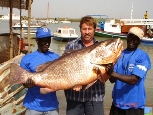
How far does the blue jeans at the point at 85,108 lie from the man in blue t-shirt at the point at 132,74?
284mm

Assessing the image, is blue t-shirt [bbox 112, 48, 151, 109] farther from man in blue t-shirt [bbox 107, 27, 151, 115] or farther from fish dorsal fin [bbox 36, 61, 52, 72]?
Result: fish dorsal fin [bbox 36, 61, 52, 72]

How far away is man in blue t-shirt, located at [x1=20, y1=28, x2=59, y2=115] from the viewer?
3.64 meters

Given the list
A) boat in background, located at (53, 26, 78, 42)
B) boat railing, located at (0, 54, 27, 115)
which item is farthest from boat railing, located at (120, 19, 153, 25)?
boat railing, located at (0, 54, 27, 115)

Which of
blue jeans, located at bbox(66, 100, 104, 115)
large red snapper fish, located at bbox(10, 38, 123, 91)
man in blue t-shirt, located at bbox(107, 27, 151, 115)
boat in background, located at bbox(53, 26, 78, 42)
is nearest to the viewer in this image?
large red snapper fish, located at bbox(10, 38, 123, 91)

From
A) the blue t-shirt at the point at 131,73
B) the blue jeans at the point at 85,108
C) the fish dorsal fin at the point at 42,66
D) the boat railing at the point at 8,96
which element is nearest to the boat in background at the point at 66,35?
the boat railing at the point at 8,96

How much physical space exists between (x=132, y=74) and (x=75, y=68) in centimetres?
78

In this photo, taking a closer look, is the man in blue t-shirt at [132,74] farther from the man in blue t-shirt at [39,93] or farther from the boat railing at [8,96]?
the boat railing at [8,96]

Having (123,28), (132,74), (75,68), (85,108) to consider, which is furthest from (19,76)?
(123,28)

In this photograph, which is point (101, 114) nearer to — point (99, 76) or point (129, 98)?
point (129, 98)

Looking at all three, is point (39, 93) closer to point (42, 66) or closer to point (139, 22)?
point (42, 66)

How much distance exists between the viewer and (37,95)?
12.0ft

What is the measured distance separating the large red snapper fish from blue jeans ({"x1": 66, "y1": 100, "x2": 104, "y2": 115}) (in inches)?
21.3

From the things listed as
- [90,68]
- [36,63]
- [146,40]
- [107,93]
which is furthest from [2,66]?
[146,40]

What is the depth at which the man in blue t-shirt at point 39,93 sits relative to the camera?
364 cm
